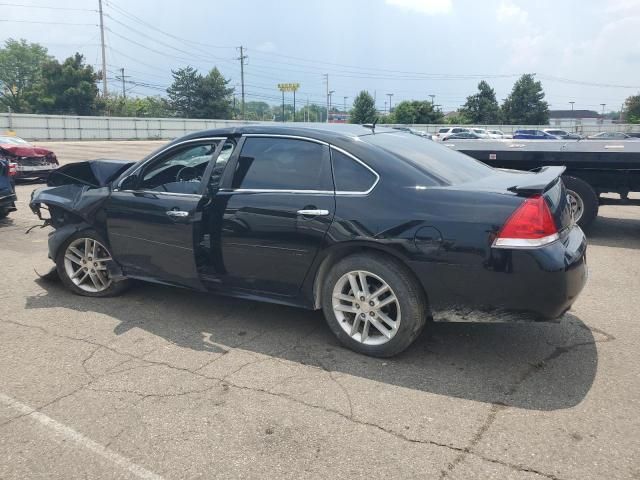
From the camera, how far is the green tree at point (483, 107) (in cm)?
7025

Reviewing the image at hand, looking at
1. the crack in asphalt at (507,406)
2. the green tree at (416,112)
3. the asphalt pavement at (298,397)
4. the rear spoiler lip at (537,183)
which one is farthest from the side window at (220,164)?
the green tree at (416,112)

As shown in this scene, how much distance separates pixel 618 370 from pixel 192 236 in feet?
10.5

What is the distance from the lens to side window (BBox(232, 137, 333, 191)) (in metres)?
4.00

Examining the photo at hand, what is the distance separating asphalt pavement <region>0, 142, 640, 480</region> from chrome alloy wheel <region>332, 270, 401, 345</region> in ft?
0.63

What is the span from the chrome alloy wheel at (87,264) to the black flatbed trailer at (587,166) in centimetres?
482

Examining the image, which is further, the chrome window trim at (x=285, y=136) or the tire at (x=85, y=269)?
the tire at (x=85, y=269)

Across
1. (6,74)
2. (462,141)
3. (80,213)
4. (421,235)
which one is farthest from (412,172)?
(6,74)

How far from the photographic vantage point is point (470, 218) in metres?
3.43

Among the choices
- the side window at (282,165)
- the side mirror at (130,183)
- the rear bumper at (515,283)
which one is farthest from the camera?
the side mirror at (130,183)

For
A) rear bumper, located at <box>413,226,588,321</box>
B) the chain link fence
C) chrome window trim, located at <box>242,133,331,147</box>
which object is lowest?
rear bumper, located at <box>413,226,588,321</box>

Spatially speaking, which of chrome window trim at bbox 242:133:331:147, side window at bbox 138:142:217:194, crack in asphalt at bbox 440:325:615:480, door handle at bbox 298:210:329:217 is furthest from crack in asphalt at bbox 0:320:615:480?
chrome window trim at bbox 242:133:331:147

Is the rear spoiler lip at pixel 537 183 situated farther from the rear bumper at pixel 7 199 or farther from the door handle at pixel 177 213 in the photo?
the rear bumper at pixel 7 199

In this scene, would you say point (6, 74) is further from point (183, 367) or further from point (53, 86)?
point (183, 367)

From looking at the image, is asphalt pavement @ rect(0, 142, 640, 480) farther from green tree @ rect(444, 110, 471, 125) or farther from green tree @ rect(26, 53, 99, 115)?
green tree @ rect(444, 110, 471, 125)
